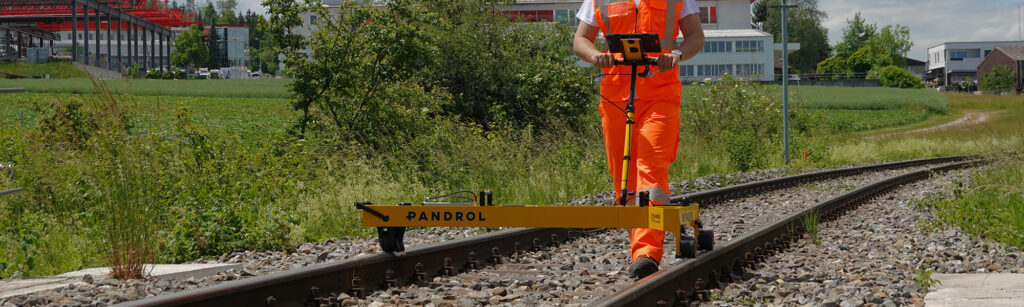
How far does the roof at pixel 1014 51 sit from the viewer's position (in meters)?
127

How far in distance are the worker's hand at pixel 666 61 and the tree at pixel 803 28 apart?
12382 centimetres

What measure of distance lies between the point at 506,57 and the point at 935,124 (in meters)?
48.5

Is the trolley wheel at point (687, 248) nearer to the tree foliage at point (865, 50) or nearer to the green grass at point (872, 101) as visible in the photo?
the green grass at point (872, 101)

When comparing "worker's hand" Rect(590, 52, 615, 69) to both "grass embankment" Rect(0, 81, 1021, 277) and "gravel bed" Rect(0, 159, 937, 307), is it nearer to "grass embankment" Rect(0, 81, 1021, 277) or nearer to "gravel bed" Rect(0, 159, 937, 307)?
"gravel bed" Rect(0, 159, 937, 307)

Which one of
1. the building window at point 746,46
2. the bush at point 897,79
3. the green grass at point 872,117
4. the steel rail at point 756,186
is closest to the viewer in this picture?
the steel rail at point 756,186

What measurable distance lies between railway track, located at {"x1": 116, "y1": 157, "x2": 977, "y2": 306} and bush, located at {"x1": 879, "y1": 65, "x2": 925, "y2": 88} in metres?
116

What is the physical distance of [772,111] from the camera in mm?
31109

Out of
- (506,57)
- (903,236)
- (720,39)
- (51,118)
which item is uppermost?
(720,39)

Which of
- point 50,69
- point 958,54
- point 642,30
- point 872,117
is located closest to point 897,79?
point 958,54

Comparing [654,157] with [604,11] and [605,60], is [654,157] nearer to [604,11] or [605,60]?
[605,60]

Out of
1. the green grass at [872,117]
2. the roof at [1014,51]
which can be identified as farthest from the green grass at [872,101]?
the roof at [1014,51]

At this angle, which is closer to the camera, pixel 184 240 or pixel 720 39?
pixel 184 240

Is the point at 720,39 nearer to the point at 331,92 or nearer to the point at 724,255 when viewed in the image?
the point at 331,92

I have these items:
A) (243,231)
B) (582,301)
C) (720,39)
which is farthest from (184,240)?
(720,39)
